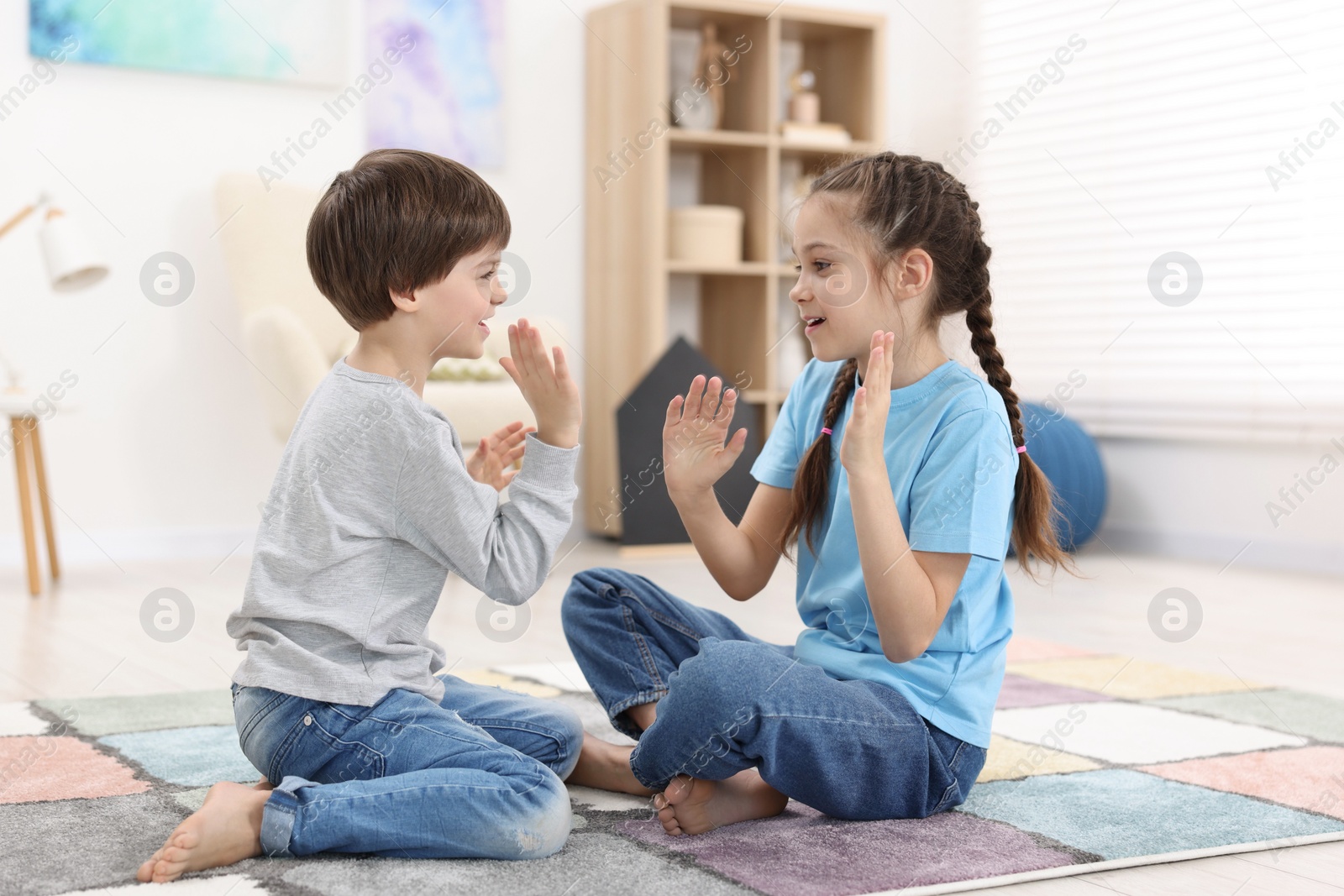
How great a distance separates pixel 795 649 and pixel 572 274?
2766mm

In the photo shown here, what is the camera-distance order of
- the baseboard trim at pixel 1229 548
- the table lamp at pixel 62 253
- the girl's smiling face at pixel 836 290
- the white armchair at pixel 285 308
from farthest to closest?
the baseboard trim at pixel 1229 548 < the white armchair at pixel 285 308 < the table lamp at pixel 62 253 < the girl's smiling face at pixel 836 290

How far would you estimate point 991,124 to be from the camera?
4.20 metres

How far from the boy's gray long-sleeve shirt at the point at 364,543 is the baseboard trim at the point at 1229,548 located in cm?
277

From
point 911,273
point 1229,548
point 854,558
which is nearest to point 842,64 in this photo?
point 1229,548

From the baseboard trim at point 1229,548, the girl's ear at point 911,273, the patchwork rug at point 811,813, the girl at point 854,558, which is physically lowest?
the baseboard trim at point 1229,548

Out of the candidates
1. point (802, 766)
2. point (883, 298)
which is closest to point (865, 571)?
point (802, 766)

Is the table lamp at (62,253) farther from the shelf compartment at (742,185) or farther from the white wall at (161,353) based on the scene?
the shelf compartment at (742,185)

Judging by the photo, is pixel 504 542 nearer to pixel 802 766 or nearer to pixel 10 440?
pixel 802 766

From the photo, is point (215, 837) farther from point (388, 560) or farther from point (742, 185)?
point (742, 185)

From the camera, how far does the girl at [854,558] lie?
1159mm

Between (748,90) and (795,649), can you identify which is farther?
(748,90)

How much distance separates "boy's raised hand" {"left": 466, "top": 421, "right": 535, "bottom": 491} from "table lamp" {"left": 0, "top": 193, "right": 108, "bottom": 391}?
191 centimetres

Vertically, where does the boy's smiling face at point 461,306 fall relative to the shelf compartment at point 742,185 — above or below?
below

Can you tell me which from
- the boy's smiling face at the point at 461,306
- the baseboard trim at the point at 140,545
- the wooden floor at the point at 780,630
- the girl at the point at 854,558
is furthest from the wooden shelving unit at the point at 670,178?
the boy's smiling face at the point at 461,306
